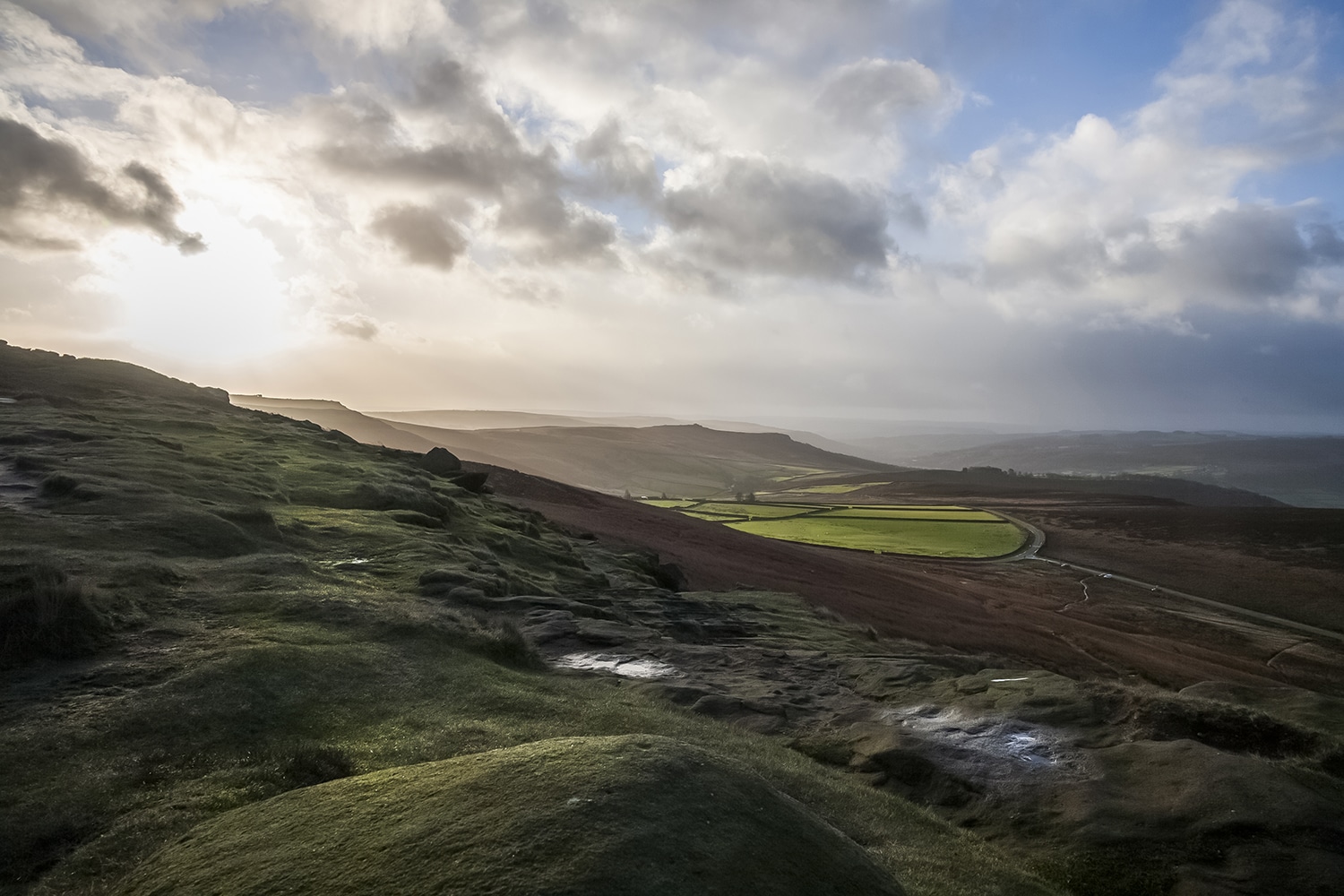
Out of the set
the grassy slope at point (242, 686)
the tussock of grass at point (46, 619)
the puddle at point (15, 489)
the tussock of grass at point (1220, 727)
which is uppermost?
the puddle at point (15, 489)

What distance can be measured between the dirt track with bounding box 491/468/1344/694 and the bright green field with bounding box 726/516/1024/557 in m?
6.49

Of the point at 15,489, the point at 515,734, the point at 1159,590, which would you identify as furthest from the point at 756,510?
the point at 515,734

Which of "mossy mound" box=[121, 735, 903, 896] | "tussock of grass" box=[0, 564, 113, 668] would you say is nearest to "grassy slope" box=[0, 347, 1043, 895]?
"tussock of grass" box=[0, 564, 113, 668]

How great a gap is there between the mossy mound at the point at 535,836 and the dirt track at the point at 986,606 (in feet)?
78.0

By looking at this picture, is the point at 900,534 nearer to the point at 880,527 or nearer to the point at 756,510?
the point at 880,527

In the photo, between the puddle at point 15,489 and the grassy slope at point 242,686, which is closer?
the grassy slope at point 242,686

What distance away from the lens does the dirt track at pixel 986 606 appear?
31484 millimetres

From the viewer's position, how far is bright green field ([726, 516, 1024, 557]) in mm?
65000

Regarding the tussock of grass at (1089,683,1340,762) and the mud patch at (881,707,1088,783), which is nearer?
the mud patch at (881,707,1088,783)

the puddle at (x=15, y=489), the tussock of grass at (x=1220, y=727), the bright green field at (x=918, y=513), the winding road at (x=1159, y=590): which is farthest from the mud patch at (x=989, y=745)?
the bright green field at (x=918, y=513)

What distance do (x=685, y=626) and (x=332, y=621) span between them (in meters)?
10.2

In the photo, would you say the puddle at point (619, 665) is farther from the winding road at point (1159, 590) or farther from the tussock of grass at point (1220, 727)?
the winding road at point (1159, 590)

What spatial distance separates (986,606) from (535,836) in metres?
42.4

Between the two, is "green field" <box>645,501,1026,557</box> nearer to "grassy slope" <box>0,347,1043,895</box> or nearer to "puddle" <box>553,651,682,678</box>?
"puddle" <box>553,651,682,678</box>
